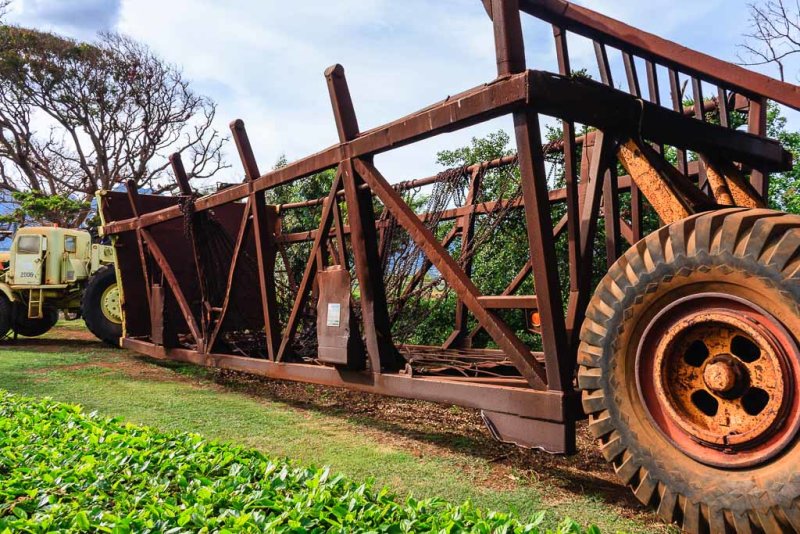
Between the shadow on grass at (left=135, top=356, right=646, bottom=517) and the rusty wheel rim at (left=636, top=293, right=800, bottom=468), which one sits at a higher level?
the rusty wheel rim at (left=636, top=293, right=800, bottom=468)

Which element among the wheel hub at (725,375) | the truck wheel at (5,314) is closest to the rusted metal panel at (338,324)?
the wheel hub at (725,375)

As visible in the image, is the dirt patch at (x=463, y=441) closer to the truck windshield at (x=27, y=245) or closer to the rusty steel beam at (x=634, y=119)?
the rusty steel beam at (x=634, y=119)

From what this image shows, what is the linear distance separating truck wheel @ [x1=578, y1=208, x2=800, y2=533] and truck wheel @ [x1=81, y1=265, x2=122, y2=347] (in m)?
9.83

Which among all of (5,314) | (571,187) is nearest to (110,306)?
(5,314)

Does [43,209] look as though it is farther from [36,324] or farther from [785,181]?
[785,181]

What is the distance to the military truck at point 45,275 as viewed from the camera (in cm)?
1148

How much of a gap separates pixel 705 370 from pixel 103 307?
34.6ft

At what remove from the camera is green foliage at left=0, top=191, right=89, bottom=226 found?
18.7 meters

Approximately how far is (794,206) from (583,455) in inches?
305

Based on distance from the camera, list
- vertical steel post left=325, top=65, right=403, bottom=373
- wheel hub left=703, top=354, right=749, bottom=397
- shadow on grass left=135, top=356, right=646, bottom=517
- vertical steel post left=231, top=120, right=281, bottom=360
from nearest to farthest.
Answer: wheel hub left=703, top=354, right=749, bottom=397
shadow on grass left=135, top=356, right=646, bottom=517
vertical steel post left=325, top=65, right=403, bottom=373
vertical steel post left=231, top=120, right=281, bottom=360

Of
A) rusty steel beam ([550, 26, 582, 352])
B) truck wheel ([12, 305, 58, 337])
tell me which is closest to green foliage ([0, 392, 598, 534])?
rusty steel beam ([550, 26, 582, 352])

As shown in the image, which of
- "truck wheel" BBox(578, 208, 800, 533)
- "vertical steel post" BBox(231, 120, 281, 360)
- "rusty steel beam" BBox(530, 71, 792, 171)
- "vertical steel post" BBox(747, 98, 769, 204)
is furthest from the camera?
"vertical steel post" BBox(231, 120, 281, 360)

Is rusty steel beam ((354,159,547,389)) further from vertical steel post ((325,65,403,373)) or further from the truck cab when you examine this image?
the truck cab

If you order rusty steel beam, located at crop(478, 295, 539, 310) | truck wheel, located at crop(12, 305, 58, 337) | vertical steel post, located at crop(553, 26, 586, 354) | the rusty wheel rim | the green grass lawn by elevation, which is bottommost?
the green grass lawn
